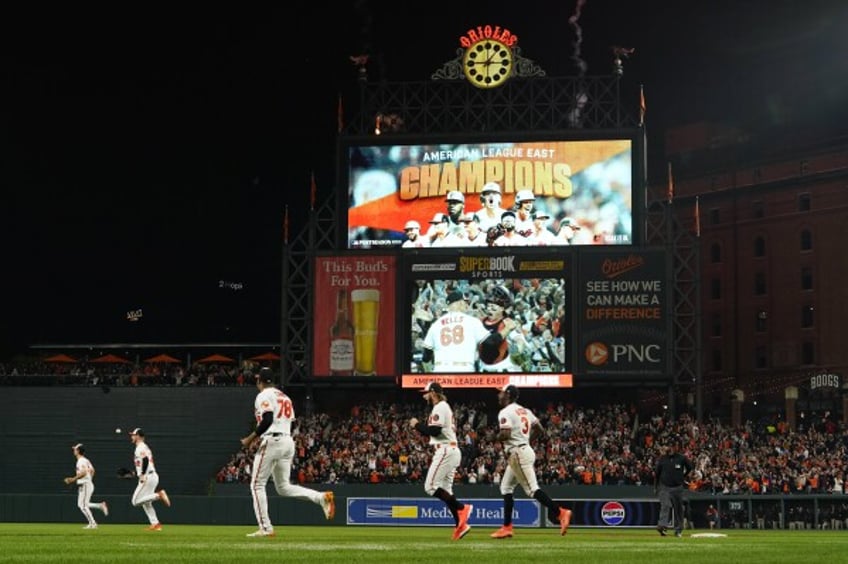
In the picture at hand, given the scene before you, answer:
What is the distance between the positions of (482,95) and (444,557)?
43174 millimetres

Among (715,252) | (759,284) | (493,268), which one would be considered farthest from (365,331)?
(715,252)

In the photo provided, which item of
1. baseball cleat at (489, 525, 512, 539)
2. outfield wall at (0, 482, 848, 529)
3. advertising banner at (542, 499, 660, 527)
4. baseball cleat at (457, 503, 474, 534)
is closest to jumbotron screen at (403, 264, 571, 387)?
outfield wall at (0, 482, 848, 529)

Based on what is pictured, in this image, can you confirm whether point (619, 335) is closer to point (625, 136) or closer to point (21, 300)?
point (625, 136)

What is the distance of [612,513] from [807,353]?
5252 cm

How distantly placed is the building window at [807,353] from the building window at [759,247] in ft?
26.1

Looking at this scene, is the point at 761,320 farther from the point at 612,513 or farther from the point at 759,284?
the point at 612,513

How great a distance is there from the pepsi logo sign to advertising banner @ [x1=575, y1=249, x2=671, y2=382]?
9971mm

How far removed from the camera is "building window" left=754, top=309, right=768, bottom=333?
9331 centimetres

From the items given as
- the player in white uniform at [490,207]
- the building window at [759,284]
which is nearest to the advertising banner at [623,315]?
the player in white uniform at [490,207]

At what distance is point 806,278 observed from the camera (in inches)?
3602

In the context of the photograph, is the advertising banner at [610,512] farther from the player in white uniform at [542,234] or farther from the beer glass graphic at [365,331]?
the player in white uniform at [542,234]

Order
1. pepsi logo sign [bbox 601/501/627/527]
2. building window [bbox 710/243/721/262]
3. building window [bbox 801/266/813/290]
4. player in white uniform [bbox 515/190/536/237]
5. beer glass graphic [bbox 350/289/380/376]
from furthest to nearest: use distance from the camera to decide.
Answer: building window [bbox 710/243/721/262]
building window [bbox 801/266/813/290]
beer glass graphic [bbox 350/289/380/376]
player in white uniform [bbox 515/190/536/237]
pepsi logo sign [bbox 601/501/627/527]

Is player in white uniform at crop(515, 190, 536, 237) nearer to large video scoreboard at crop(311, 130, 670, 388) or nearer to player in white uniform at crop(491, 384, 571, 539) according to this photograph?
large video scoreboard at crop(311, 130, 670, 388)

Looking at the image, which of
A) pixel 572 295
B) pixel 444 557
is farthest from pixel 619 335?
pixel 444 557
